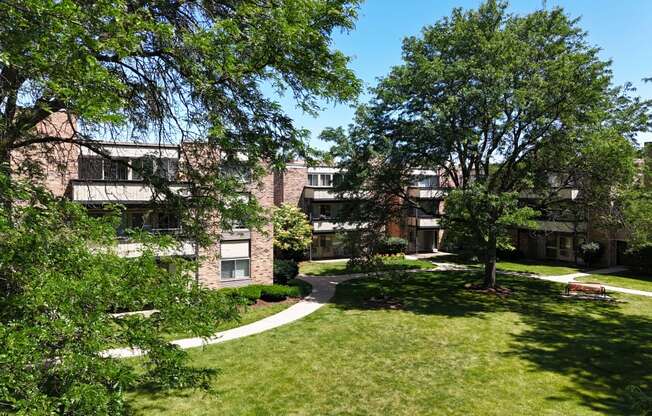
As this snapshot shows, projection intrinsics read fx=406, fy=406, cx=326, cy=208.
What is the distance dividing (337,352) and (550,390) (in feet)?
21.2

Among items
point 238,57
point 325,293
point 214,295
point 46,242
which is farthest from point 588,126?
point 46,242

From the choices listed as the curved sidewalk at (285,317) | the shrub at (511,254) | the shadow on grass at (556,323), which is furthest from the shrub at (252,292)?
the shrub at (511,254)

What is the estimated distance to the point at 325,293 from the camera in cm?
2398

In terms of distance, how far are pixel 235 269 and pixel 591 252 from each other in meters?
27.5

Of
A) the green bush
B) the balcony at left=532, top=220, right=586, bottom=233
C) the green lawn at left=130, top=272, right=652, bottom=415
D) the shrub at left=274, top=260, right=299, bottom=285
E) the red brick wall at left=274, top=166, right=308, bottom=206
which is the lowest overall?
the green lawn at left=130, top=272, right=652, bottom=415

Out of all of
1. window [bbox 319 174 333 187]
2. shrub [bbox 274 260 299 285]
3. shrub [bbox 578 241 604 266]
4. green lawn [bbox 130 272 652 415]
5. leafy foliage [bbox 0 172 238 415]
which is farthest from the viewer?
window [bbox 319 174 333 187]

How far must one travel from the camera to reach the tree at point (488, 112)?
62.6 feet

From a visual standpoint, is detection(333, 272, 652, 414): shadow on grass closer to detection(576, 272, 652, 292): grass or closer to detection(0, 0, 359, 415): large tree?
detection(576, 272, 652, 292): grass

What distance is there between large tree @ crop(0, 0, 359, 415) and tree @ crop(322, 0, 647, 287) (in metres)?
13.1

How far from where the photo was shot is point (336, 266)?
33344 mm

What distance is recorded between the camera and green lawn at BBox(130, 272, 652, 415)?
403 inches

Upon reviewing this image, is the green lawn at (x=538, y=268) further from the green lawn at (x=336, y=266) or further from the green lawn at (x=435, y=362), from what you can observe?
the green lawn at (x=435, y=362)

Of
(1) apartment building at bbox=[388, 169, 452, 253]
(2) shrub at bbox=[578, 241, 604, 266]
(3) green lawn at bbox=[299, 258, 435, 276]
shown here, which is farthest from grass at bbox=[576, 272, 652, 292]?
(1) apartment building at bbox=[388, 169, 452, 253]

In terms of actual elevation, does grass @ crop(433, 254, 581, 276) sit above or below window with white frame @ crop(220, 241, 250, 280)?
below
